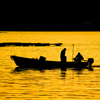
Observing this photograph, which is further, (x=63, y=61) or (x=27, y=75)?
(x=63, y=61)

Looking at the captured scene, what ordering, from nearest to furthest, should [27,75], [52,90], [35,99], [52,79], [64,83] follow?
[35,99]
[52,90]
[64,83]
[52,79]
[27,75]

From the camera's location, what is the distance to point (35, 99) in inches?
735

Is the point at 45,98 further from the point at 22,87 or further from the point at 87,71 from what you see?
the point at 87,71

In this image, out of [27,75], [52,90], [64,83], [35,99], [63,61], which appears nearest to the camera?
[35,99]

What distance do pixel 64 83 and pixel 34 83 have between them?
7.67 ft

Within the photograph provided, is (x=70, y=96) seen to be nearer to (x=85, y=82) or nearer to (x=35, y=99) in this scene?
(x=35, y=99)

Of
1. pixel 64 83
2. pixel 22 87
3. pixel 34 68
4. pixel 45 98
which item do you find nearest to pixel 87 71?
pixel 34 68

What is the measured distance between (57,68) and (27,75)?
4580 millimetres

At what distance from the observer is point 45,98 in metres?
18.9

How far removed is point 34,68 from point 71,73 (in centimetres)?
472

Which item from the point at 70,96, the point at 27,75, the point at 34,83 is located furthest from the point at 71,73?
the point at 70,96

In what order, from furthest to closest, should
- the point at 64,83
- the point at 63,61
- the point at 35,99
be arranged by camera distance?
1. the point at 63,61
2. the point at 64,83
3. the point at 35,99

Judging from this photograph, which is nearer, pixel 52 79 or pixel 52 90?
pixel 52 90

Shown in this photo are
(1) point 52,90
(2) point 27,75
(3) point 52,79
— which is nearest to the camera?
(1) point 52,90
